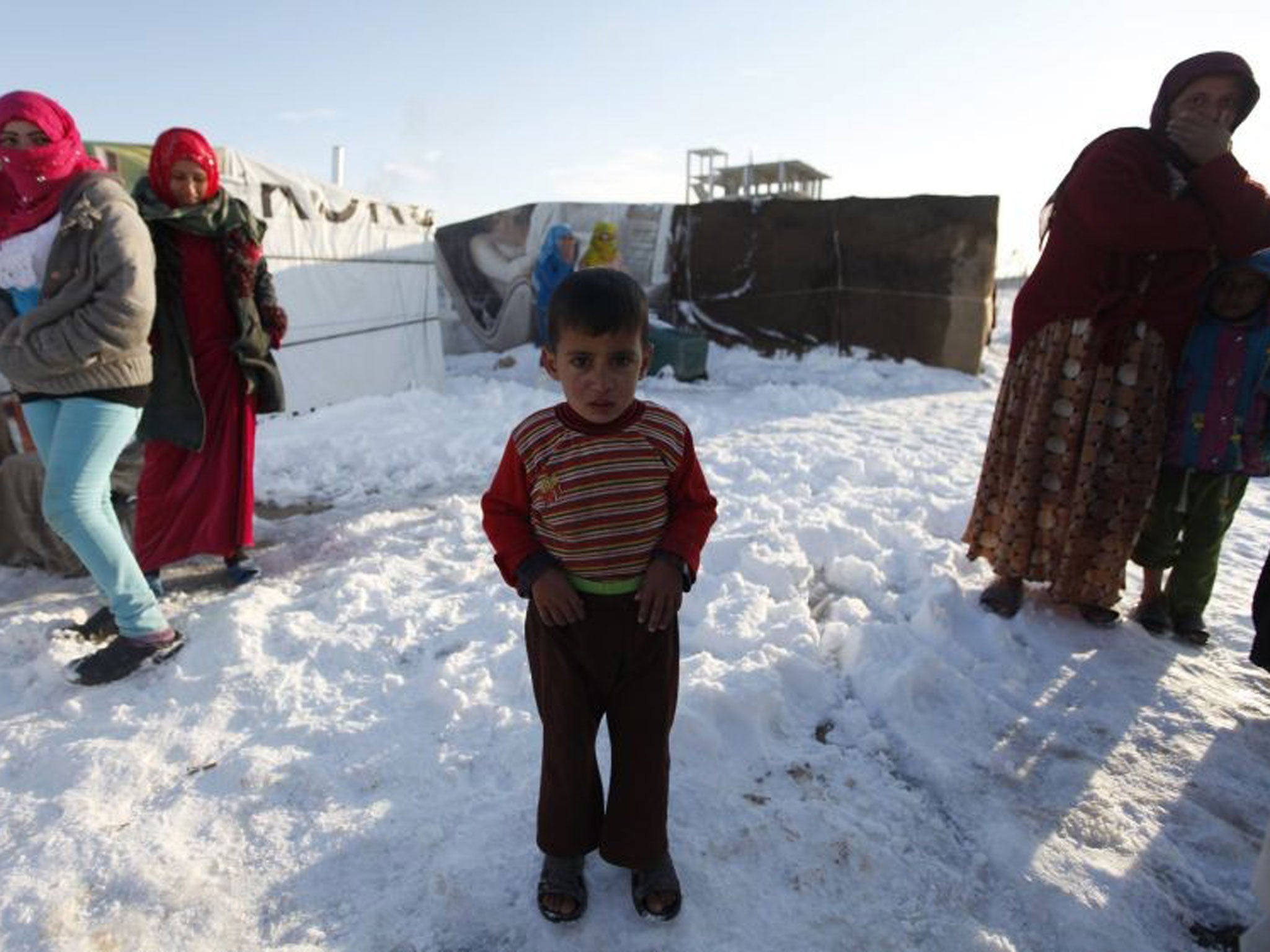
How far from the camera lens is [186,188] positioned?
281cm

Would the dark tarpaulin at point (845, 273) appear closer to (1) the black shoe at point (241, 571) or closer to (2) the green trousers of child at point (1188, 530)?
(2) the green trousers of child at point (1188, 530)

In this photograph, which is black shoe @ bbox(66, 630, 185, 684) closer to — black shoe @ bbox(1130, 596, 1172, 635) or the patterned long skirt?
the patterned long skirt

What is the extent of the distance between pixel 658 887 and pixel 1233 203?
2538 millimetres

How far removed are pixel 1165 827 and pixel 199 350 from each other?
3.43 meters

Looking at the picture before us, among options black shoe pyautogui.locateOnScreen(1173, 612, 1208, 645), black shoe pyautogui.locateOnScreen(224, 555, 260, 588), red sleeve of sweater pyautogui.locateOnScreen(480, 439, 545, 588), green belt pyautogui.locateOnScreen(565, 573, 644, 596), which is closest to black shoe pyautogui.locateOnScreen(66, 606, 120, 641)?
black shoe pyautogui.locateOnScreen(224, 555, 260, 588)

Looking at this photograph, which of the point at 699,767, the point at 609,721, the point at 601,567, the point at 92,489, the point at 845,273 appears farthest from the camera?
the point at 845,273

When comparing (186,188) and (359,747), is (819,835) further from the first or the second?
(186,188)

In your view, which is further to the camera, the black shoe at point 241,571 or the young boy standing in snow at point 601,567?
the black shoe at point 241,571

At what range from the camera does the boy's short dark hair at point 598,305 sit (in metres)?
1.37

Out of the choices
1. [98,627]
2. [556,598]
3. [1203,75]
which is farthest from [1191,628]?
[98,627]

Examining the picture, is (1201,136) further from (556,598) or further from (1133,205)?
(556,598)

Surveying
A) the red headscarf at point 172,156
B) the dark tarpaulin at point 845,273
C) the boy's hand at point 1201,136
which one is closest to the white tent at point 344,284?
the red headscarf at point 172,156

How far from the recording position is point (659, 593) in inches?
57.3

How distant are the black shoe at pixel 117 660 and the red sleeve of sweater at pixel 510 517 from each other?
1668 millimetres
